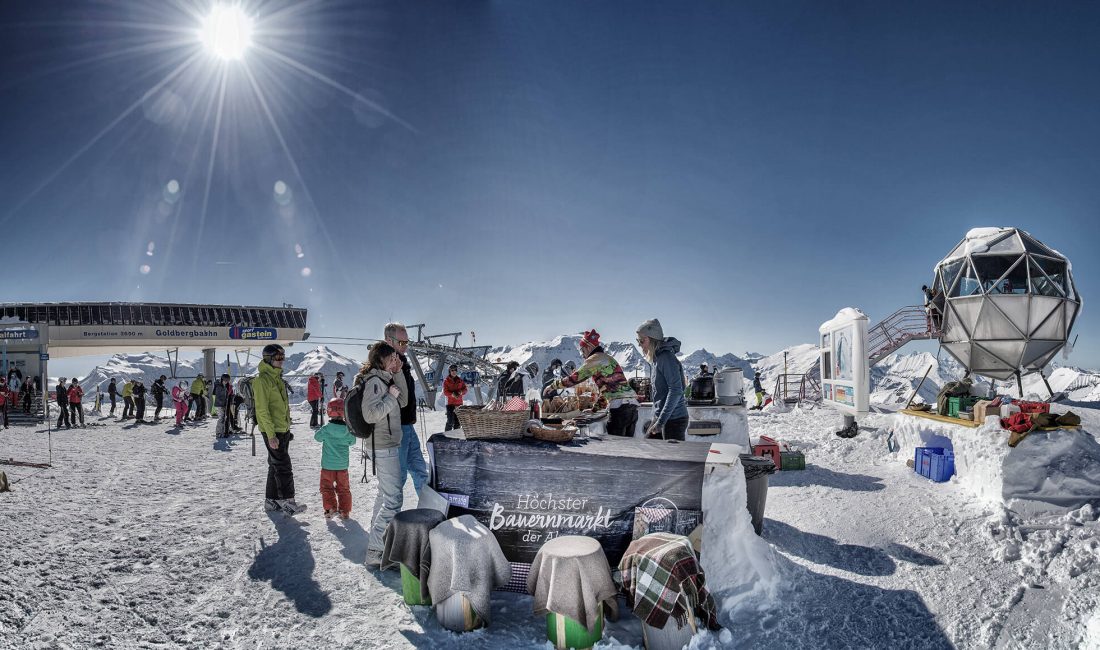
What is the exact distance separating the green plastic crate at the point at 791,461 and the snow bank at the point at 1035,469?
2.31m

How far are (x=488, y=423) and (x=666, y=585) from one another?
181 centimetres

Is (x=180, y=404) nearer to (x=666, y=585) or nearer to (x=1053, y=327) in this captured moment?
(x=666, y=585)

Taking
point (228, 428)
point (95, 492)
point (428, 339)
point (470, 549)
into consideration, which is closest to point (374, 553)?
point (470, 549)

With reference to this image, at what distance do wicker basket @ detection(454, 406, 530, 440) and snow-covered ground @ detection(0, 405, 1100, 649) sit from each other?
1.24 m

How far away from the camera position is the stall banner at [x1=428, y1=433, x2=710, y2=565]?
3746 millimetres

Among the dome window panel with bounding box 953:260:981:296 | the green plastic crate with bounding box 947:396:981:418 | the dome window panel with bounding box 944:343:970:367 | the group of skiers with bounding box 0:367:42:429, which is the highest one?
the dome window panel with bounding box 953:260:981:296

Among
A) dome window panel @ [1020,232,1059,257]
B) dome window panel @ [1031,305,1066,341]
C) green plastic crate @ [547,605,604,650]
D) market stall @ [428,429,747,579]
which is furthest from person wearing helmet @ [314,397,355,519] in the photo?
dome window panel @ [1020,232,1059,257]

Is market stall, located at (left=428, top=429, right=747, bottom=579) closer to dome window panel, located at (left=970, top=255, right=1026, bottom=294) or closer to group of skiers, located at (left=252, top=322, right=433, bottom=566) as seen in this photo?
group of skiers, located at (left=252, top=322, right=433, bottom=566)

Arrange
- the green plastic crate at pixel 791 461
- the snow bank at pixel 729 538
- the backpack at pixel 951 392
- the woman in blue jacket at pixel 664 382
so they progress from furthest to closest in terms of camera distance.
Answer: the green plastic crate at pixel 791 461 → the backpack at pixel 951 392 → the woman in blue jacket at pixel 664 382 → the snow bank at pixel 729 538

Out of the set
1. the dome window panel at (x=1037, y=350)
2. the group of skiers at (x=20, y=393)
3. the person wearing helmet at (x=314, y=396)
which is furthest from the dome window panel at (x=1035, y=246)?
the group of skiers at (x=20, y=393)

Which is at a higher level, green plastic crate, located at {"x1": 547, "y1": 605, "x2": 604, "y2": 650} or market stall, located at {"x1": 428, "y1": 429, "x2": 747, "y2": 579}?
market stall, located at {"x1": 428, "y1": 429, "x2": 747, "y2": 579}

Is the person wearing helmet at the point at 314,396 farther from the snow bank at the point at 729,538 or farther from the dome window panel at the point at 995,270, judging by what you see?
the dome window panel at the point at 995,270

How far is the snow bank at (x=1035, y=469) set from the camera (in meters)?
5.45

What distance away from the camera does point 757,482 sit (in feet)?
16.1
